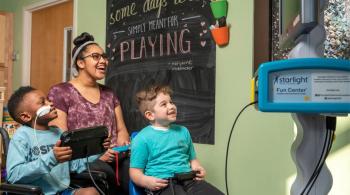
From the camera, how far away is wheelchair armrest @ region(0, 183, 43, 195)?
1.36 metres

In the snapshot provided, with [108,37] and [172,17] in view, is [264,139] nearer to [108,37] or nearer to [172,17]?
[172,17]

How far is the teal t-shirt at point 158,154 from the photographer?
1723mm

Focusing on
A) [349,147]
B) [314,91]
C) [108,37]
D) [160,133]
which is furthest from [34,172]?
[108,37]

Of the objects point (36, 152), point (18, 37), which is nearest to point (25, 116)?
point (36, 152)

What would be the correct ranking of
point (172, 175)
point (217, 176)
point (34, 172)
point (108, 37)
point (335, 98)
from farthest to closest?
point (108, 37)
point (217, 176)
point (172, 175)
point (34, 172)
point (335, 98)

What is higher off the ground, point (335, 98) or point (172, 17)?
point (172, 17)

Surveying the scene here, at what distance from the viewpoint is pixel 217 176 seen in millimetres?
2205

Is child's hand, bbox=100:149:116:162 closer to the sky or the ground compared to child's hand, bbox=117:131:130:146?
closer to the ground

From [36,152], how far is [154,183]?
527 mm

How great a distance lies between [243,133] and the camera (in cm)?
208

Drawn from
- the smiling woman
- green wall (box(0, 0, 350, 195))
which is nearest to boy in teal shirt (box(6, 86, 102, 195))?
the smiling woman

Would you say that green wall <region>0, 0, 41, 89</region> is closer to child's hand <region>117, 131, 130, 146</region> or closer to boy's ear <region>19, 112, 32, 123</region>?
child's hand <region>117, 131, 130, 146</region>

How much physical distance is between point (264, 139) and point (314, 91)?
1.40 metres

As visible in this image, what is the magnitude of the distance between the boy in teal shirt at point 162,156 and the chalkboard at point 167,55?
1.47 feet
